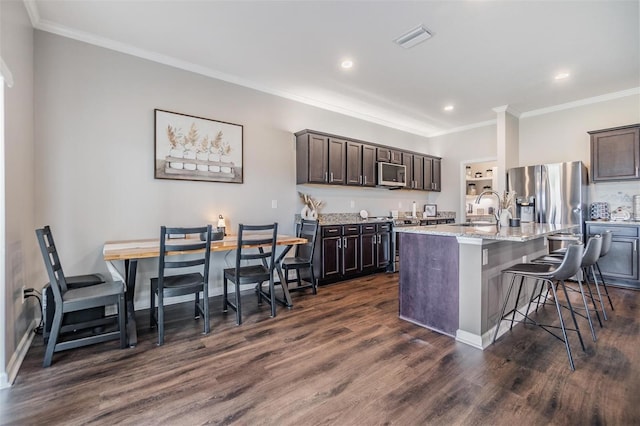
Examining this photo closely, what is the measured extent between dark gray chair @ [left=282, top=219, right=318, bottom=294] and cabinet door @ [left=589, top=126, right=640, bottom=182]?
4296 millimetres

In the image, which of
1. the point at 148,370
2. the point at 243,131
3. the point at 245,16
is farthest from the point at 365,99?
the point at 148,370

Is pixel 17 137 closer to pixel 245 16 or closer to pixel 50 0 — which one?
pixel 50 0

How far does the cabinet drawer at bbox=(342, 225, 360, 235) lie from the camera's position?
4.59m

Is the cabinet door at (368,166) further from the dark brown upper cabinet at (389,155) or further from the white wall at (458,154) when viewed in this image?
the white wall at (458,154)

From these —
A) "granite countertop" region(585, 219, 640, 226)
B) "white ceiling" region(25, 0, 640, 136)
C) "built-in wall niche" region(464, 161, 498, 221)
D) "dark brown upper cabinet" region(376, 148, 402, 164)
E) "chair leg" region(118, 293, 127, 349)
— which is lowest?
"chair leg" region(118, 293, 127, 349)

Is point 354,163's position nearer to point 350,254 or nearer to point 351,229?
point 351,229

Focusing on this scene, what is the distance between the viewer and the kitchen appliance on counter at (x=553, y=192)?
4527 millimetres

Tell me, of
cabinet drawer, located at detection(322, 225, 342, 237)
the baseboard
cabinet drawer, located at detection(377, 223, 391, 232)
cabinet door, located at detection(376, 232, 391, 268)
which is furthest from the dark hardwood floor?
cabinet drawer, located at detection(377, 223, 391, 232)

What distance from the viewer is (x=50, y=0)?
2.58 meters

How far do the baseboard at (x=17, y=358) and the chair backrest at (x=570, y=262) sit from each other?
148 inches

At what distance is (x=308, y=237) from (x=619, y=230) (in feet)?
14.1

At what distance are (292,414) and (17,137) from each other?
2.79 m

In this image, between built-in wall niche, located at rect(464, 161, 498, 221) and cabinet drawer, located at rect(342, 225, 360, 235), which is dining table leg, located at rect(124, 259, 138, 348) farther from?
built-in wall niche, located at rect(464, 161, 498, 221)

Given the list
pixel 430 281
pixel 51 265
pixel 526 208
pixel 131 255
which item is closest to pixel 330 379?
pixel 430 281
